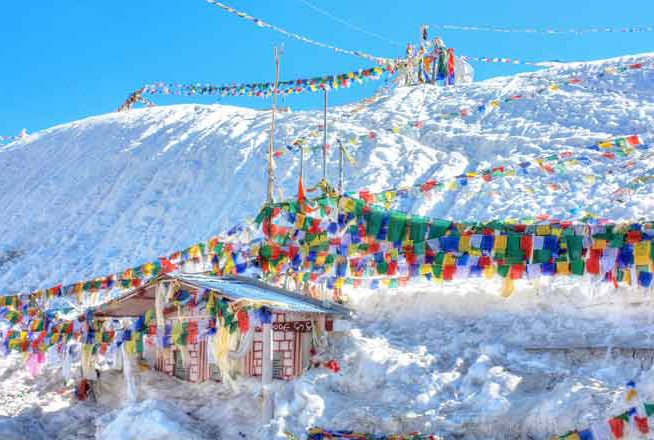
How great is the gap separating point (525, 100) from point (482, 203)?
389 inches

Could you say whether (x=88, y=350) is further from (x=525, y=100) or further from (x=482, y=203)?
(x=525, y=100)

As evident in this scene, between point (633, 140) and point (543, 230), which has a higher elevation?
point (633, 140)

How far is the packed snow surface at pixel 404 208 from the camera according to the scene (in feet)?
39.3

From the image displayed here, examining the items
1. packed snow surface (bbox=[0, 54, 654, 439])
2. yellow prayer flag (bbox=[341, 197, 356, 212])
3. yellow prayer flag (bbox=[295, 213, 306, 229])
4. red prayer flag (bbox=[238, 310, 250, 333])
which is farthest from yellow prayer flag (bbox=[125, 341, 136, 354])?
yellow prayer flag (bbox=[341, 197, 356, 212])

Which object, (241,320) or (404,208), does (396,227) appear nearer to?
(241,320)

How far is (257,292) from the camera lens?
47.4ft

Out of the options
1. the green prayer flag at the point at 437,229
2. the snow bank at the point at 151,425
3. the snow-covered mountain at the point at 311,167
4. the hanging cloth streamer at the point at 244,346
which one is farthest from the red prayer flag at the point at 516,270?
the snow-covered mountain at the point at 311,167

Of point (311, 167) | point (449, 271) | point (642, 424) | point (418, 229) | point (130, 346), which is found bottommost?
point (130, 346)

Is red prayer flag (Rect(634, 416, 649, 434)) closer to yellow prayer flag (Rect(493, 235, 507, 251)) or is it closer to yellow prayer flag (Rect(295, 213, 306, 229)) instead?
yellow prayer flag (Rect(493, 235, 507, 251))

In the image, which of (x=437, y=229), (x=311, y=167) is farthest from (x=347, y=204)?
(x=311, y=167)

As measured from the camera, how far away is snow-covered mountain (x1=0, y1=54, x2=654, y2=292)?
79.9 ft

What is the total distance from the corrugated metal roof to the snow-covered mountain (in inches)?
306

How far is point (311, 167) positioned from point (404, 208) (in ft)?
20.1

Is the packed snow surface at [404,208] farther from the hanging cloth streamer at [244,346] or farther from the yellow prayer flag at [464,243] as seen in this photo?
the yellow prayer flag at [464,243]
